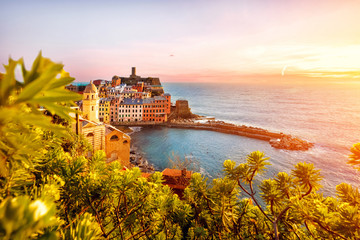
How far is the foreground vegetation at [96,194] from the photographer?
36 centimetres

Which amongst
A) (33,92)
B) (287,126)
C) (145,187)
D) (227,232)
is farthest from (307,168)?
(287,126)

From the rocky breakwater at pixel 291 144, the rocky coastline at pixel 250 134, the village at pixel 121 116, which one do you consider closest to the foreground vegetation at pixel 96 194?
the village at pixel 121 116

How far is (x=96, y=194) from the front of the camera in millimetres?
1389

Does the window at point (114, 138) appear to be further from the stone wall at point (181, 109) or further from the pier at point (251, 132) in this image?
the stone wall at point (181, 109)

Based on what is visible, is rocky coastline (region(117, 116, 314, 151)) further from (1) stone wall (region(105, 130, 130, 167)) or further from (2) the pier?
(1) stone wall (region(105, 130, 130, 167))

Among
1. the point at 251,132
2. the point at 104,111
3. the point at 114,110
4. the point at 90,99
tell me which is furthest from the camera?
the point at 114,110

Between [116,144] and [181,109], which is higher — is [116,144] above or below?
above

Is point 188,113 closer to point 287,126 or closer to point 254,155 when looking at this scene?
point 287,126

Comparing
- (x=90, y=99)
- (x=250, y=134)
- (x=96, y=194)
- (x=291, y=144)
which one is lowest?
(x=250, y=134)

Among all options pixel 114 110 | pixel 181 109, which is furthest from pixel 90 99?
pixel 181 109

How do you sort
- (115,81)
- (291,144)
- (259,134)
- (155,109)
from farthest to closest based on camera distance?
(115,81), (155,109), (259,134), (291,144)

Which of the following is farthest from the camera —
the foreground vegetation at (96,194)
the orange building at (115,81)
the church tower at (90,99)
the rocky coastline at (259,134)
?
the orange building at (115,81)

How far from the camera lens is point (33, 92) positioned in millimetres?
360

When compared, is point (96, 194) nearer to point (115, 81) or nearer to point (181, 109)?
point (181, 109)
